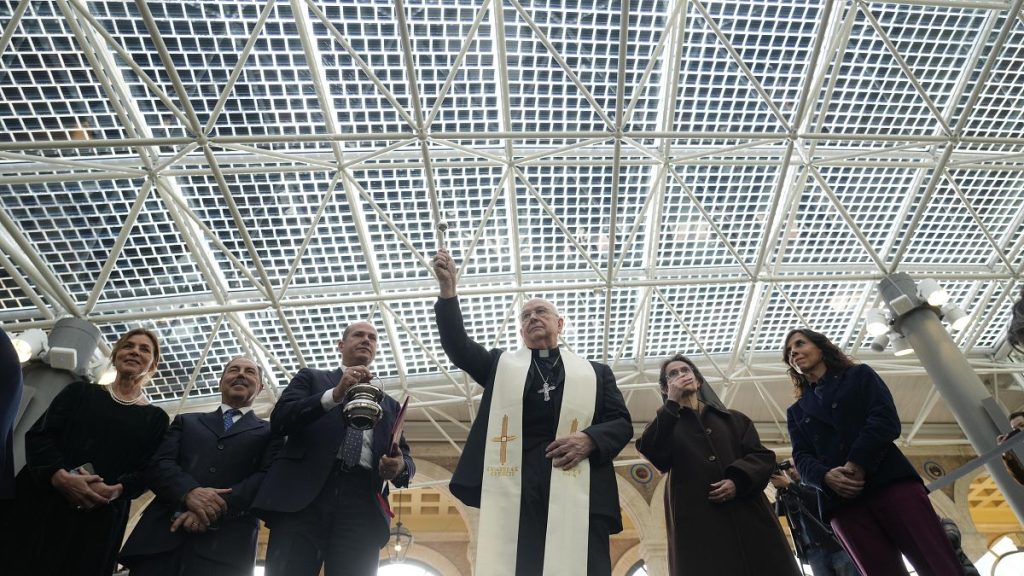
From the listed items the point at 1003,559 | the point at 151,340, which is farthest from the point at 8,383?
the point at 1003,559

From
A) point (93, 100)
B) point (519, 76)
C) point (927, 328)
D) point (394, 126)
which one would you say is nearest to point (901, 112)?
point (927, 328)

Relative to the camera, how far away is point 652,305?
1289 cm

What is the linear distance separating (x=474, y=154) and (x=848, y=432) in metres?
6.14

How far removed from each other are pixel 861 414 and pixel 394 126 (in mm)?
7447

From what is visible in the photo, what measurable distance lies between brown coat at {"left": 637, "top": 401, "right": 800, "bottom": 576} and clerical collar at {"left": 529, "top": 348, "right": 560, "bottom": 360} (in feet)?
2.38

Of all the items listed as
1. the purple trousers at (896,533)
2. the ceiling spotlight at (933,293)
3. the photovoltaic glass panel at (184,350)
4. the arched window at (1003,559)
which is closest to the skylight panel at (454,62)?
the photovoltaic glass panel at (184,350)

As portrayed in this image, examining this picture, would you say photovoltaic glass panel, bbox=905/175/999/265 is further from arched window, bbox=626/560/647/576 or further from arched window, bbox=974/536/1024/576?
arched window, bbox=626/560/647/576

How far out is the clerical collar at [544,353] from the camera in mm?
3367

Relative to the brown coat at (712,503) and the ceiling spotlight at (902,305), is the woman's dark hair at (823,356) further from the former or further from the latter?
the ceiling spotlight at (902,305)

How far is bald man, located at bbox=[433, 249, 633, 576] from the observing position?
8.87 ft

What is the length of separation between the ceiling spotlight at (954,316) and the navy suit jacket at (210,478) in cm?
946

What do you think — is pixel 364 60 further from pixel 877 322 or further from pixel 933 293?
pixel 933 293

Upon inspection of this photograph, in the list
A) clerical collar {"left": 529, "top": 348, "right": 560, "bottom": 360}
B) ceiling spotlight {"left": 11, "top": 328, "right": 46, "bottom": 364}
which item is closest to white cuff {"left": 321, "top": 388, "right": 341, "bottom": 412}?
clerical collar {"left": 529, "top": 348, "right": 560, "bottom": 360}

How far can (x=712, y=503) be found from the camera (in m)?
3.20
